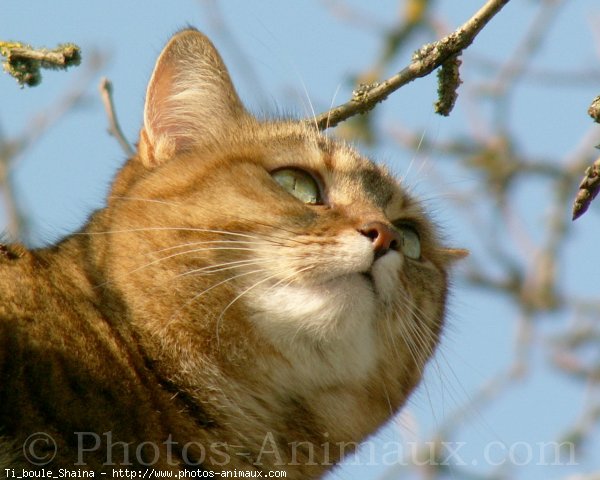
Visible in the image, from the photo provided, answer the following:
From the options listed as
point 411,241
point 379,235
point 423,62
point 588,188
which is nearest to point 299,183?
point 379,235

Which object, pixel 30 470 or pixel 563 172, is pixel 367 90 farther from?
pixel 563 172

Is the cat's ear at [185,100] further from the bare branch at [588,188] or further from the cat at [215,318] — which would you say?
the bare branch at [588,188]

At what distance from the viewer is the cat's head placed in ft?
11.3

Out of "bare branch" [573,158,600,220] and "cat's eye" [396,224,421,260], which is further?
"cat's eye" [396,224,421,260]

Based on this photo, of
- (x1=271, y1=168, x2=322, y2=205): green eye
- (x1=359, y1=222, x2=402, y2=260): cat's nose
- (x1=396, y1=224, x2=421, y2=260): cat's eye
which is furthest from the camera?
(x1=396, y1=224, x2=421, y2=260): cat's eye

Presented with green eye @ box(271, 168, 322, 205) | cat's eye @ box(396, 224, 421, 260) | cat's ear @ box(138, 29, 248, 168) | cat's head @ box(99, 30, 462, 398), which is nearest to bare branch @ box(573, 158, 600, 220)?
cat's head @ box(99, 30, 462, 398)

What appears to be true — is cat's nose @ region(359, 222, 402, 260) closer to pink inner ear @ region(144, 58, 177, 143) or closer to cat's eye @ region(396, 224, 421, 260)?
cat's eye @ region(396, 224, 421, 260)

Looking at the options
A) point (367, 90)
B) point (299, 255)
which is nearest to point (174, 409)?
point (299, 255)

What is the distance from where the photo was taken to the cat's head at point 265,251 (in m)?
3.46

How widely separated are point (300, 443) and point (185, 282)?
71 cm

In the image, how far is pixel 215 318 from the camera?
137 inches

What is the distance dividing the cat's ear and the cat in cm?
1

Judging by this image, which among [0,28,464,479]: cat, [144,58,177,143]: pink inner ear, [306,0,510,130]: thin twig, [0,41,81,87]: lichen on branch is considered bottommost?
[0,28,464,479]: cat

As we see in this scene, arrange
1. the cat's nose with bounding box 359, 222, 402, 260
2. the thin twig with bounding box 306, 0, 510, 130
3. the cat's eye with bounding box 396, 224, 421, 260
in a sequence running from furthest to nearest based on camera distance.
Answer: the cat's eye with bounding box 396, 224, 421, 260 → the cat's nose with bounding box 359, 222, 402, 260 → the thin twig with bounding box 306, 0, 510, 130
